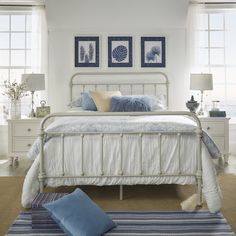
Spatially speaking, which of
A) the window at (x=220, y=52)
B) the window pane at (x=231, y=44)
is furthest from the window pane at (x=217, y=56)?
the window pane at (x=231, y=44)

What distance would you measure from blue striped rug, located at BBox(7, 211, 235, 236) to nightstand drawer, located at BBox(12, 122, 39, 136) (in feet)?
6.61

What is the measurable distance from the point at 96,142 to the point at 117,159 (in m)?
0.22

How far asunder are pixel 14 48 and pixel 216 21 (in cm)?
299

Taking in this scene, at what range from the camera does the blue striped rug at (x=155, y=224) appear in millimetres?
2441

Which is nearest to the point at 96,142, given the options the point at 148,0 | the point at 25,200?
the point at 25,200

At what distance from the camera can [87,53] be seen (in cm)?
533

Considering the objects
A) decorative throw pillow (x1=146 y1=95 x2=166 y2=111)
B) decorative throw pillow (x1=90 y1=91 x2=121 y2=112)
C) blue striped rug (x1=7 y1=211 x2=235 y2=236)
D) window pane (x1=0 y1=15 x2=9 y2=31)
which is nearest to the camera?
blue striped rug (x1=7 y1=211 x2=235 y2=236)

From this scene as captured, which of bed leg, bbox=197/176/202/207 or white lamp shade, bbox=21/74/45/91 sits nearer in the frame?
bed leg, bbox=197/176/202/207

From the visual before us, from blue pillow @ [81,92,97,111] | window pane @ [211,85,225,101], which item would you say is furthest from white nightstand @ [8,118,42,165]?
window pane @ [211,85,225,101]

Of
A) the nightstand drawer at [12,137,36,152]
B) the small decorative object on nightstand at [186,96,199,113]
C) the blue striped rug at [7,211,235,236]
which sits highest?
the small decorative object on nightstand at [186,96,199,113]

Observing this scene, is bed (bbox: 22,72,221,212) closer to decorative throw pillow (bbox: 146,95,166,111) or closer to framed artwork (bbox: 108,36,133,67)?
decorative throw pillow (bbox: 146,95,166,111)

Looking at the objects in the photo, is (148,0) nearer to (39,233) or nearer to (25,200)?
(25,200)

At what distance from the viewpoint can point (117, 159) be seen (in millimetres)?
3047

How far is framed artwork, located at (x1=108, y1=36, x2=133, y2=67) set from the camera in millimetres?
5320
